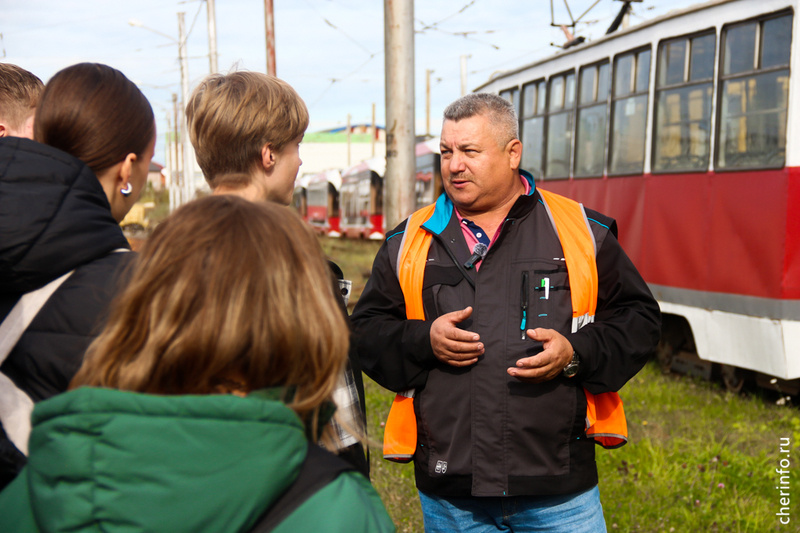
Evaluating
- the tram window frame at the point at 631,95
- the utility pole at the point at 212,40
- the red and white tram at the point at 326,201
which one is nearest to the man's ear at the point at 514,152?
the tram window frame at the point at 631,95

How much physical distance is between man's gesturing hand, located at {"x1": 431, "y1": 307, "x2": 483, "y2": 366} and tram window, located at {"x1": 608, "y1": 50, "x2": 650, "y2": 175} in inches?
252

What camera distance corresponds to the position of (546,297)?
2.49 meters

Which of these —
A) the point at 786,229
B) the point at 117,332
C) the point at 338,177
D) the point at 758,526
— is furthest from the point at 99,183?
the point at 338,177

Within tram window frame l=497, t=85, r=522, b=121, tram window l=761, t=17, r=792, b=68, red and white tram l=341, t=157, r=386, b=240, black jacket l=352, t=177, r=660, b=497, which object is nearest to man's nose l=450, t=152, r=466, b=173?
black jacket l=352, t=177, r=660, b=497

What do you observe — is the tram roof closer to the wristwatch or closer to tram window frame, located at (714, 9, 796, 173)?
tram window frame, located at (714, 9, 796, 173)

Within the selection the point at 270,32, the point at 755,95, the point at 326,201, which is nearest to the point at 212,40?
the point at 270,32

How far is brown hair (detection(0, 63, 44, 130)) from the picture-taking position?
2582 mm

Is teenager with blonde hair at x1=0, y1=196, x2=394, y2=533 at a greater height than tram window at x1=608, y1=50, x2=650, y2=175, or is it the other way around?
tram window at x1=608, y1=50, x2=650, y2=175

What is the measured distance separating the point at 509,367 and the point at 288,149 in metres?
1.01

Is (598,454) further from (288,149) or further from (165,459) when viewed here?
(165,459)

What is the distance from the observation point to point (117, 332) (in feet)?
3.98

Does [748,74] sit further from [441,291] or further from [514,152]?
[441,291]

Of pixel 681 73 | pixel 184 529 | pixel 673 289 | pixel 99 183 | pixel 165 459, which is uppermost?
pixel 681 73

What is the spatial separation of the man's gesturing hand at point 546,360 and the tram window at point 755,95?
4.86 meters
